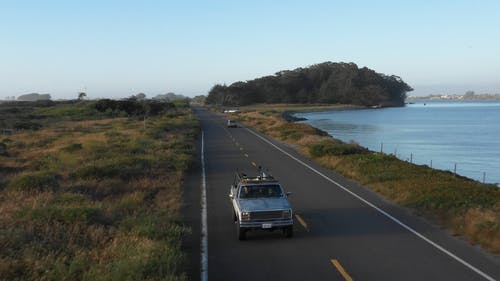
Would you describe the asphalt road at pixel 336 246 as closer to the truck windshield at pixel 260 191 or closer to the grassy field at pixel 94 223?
the grassy field at pixel 94 223

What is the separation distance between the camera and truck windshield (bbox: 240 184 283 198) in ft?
51.1

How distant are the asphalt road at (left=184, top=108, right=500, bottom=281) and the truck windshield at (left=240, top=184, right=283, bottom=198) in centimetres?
114

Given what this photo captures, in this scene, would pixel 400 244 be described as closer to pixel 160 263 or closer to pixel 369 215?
pixel 369 215

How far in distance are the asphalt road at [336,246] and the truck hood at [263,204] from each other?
36.0 inches

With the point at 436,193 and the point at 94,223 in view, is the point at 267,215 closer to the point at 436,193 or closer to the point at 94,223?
the point at 94,223

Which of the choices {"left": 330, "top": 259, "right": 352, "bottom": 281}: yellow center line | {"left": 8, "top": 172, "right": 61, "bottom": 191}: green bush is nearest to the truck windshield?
{"left": 330, "top": 259, "right": 352, "bottom": 281}: yellow center line

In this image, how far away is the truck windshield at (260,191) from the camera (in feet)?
51.1

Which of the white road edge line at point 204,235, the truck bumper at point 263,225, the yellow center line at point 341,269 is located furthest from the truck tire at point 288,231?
the yellow center line at point 341,269

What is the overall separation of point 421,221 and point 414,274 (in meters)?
6.20

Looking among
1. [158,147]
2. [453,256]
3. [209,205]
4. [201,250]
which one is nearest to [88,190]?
[209,205]

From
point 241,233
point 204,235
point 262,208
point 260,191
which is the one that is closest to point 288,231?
point 262,208

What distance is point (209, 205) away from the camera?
20234mm

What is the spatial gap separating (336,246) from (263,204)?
7.60 ft

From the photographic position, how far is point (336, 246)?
45.5 feet
